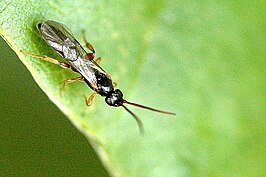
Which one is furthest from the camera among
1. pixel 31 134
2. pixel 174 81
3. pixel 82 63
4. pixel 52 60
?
pixel 31 134

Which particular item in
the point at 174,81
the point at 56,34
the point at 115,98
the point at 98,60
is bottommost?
the point at 174,81

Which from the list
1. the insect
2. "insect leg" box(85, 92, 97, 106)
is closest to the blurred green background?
the insect

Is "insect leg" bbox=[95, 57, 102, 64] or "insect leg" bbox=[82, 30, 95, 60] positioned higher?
"insect leg" bbox=[82, 30, 95, 60]

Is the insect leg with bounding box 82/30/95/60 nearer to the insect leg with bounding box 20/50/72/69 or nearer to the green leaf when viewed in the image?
the green leaf

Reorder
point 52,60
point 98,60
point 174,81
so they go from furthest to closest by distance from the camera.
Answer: point 174,81
point 98,60
point 52,60

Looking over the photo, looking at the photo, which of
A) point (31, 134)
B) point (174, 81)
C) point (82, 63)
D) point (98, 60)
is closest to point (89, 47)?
point (98, 60)

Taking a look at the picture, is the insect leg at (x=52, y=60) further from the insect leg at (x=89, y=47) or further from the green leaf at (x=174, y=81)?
the insect leg at (x=89, y=47)

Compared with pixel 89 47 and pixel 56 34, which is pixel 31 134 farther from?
pixel 56 34
